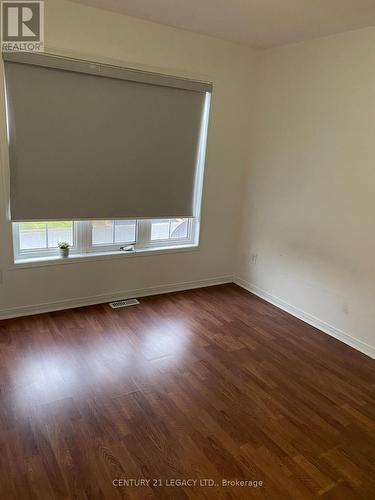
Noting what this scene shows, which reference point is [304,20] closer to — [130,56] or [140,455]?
[130,56]

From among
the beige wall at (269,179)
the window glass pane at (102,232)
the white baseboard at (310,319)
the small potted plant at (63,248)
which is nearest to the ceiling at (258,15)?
the beige wall at (269,179)

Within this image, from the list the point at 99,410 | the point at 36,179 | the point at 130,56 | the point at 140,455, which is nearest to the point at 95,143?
the point at 36,179

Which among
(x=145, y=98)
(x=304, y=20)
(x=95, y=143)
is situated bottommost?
(x=95, y=143)

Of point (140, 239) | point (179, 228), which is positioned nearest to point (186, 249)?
point (179, 228)

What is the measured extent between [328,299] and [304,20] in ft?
7.71

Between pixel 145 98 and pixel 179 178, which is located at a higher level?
pixel 145 98

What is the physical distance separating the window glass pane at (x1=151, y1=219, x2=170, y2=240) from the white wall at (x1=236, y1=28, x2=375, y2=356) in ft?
3.27

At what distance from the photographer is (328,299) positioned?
3391 mm

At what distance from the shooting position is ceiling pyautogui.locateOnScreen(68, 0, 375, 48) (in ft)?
8.38

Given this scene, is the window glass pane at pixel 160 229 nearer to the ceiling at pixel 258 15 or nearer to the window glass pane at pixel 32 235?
the window glass pane at pixel 32 235

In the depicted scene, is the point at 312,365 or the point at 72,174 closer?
the point at 312,365

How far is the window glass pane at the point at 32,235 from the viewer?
10.6 ft

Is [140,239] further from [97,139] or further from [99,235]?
[97,139]

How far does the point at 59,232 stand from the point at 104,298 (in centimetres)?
79
